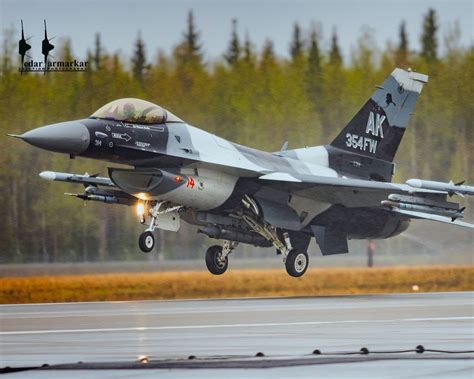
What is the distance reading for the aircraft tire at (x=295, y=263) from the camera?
2228 centimetres

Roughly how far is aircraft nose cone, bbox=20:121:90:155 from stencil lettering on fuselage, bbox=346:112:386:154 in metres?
6.61

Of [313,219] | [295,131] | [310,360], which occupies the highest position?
[295,131]

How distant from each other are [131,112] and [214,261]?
386 centimetres

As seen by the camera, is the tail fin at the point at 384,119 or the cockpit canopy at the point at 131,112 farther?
the tail fin at the point at 384,119

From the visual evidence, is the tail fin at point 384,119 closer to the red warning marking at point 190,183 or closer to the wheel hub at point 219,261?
the wheel hub at point 219,261

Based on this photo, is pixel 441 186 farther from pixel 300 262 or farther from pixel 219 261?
pixel 219 261

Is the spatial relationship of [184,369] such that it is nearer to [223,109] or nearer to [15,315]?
[15,315]

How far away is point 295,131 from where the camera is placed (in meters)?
27.8

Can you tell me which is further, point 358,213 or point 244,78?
point 244,78

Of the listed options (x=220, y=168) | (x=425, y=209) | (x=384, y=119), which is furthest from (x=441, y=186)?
(x=384, y=119)

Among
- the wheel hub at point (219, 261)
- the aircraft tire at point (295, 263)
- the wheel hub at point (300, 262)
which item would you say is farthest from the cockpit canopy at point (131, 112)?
the wheel hub at point (300, 262)

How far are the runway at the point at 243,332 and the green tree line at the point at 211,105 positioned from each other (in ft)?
12.4

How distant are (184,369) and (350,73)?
59.8 feet

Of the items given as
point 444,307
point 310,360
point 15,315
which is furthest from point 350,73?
point 310,360
